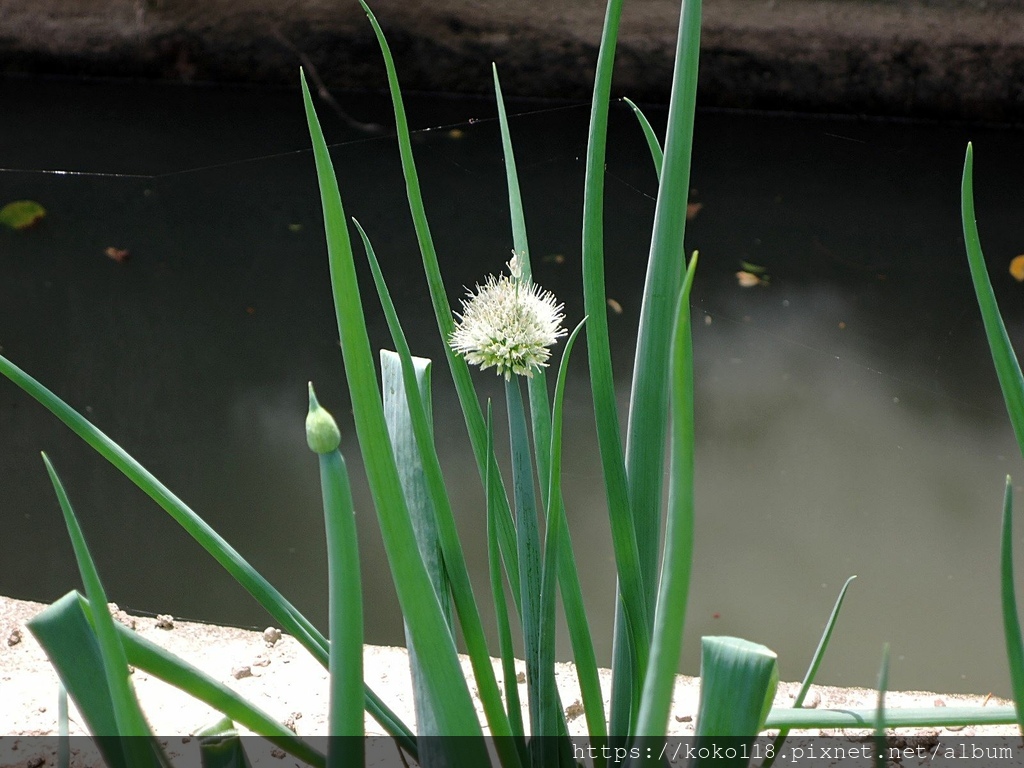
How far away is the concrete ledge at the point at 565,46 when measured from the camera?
3.92m

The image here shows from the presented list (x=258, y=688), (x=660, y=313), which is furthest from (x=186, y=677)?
(x=258, y=688)

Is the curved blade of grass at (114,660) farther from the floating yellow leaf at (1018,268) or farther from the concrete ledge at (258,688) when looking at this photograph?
the floating yellow leaf at (1018,268)

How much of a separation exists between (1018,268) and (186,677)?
3.00 m

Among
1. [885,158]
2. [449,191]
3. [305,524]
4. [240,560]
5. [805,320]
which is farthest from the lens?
[885,158]

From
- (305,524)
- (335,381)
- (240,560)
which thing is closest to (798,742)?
(240,560)

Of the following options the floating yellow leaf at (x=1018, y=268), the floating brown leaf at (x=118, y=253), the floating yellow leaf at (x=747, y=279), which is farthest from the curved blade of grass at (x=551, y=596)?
the floating yellow leaf at (x=1018, y=268)

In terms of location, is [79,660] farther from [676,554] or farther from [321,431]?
[676,554]

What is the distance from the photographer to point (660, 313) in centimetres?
68

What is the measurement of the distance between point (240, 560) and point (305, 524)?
4.18ft

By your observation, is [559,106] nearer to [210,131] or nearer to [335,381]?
[210,131]

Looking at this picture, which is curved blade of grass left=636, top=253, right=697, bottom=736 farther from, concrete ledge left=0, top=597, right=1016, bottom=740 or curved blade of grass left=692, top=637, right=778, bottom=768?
concrete ledge left=0, top=597, right=1016, bottom=740

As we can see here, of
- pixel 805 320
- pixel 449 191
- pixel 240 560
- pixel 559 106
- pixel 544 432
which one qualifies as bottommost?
pixel 240 560

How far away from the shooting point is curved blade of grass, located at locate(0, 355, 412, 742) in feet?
2.09

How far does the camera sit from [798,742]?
1.11m
